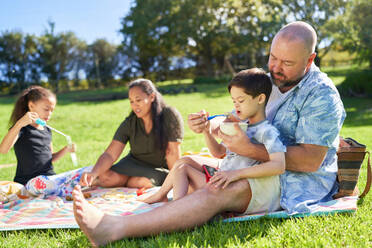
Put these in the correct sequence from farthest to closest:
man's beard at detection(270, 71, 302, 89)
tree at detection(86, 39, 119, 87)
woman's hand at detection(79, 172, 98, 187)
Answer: tree at detection(86, 39, 119, 87) → woman's hand at detection(79, 172, 98, 187) → man's beard at detection(270, 71, 302, 89)

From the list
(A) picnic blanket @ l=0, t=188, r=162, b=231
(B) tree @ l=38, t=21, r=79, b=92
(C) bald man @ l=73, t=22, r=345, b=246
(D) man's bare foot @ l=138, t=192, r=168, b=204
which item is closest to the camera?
(C) bald man @ l=73, t=22, r=345, b=246

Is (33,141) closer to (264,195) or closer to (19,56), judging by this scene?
(264,195)

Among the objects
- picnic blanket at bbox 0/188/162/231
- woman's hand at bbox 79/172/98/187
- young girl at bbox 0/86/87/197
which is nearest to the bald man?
picnic blanket at bbox 0/188/162/231

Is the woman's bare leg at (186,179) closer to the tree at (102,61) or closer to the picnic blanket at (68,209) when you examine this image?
the picnic blanket at (68,209)

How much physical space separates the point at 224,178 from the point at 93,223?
2.86ft

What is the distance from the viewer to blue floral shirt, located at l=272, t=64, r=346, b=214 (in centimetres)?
237

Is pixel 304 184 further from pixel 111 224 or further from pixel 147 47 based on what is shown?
pixel 147 47

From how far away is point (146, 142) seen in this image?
3.97 m

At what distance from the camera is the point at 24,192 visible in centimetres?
359

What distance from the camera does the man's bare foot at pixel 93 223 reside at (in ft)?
6.73

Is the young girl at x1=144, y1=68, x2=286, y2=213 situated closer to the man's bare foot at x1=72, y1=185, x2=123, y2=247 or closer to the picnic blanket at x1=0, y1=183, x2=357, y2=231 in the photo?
the picnic blanket at x1=0, y1=183, x2=357, y2=231

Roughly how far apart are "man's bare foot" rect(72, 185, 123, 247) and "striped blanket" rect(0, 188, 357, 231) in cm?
63

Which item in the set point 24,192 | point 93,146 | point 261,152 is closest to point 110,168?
point 24,192

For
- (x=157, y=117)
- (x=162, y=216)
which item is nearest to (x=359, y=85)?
(x=157, y=117)
